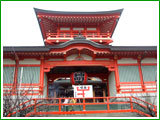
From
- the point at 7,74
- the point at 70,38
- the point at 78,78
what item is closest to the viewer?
the point at 7,74

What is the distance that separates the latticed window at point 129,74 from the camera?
1289 centimetres

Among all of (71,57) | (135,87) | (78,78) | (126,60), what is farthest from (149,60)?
(71,57)

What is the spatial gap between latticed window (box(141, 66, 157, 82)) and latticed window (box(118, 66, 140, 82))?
580 millimetres

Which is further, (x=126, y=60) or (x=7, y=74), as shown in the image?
(x=126, y=60)

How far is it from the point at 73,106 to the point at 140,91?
5.97m

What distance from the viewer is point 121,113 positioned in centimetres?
921

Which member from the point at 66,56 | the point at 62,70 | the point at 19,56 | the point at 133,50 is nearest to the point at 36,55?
the point at 19,56

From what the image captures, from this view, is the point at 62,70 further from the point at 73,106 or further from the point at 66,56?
the point at 73,106

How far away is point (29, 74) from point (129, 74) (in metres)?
8.54

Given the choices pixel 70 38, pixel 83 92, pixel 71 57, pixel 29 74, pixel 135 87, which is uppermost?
pixel 70 38

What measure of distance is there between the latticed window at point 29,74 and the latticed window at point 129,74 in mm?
7115

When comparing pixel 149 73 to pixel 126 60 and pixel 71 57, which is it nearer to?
pixel 126 60

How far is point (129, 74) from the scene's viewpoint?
1309 centimetres

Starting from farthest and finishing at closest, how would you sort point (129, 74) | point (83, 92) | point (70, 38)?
point (70, 38)
point (129, 74)
point (83, 92)
